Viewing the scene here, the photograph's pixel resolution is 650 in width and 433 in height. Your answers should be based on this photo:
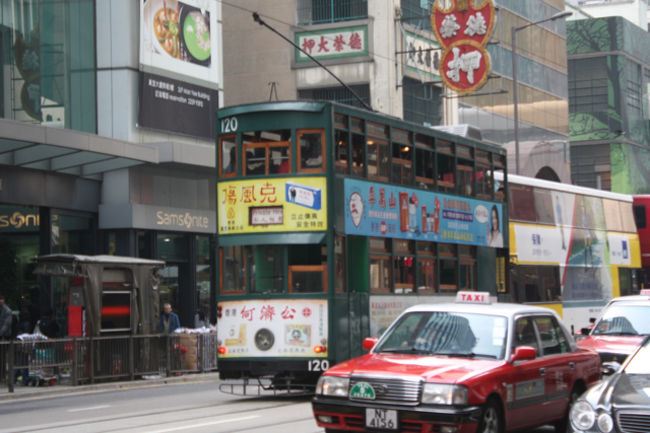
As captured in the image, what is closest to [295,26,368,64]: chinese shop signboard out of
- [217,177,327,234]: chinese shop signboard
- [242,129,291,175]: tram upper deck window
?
[242,129,291,175]: tram upper deck window

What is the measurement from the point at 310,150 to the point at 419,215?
9.61 ft

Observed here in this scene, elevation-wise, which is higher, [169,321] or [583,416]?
[169,321]

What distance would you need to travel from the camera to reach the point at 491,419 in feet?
32.3

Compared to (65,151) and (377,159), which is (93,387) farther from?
(377,159)

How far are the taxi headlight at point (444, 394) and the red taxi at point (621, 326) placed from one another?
6110 mm

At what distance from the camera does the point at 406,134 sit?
18422 millimetres

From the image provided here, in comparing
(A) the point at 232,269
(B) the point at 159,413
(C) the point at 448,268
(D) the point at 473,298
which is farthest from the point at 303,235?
(D) the point at 473,298

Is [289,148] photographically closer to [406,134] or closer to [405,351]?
[406,134]

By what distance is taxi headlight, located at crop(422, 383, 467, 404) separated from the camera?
368 inches

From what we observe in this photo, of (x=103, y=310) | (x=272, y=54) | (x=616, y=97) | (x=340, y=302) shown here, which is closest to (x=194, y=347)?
(x=103, y=310)

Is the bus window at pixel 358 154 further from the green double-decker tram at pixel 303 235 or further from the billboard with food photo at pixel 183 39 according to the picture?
the billboard with food photo at pixel 183 39

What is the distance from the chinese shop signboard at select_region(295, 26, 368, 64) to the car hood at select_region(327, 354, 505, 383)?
96.0ft

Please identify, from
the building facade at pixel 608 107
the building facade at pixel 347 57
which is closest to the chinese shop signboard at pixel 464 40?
the building facade at pixel 347 57

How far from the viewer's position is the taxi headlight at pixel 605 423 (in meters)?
7.80
